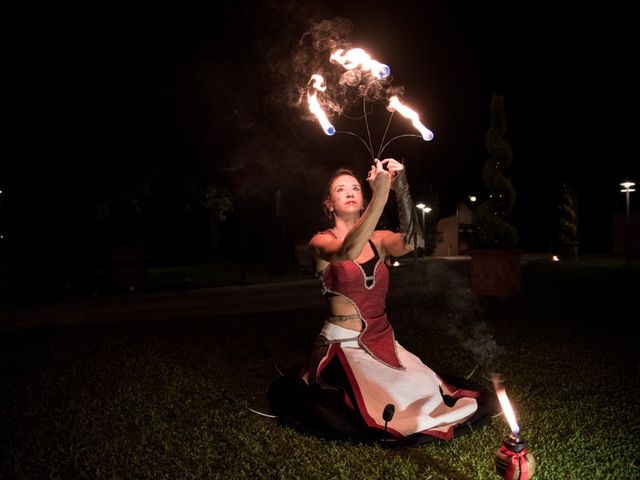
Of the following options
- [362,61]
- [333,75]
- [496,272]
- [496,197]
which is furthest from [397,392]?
[496,197]

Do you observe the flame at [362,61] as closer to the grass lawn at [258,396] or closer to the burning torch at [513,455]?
the burning torch at [513,455]

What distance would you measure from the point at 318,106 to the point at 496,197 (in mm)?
10180

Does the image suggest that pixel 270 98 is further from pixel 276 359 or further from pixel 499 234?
pixel 276 359

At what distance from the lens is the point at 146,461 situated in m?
3.97

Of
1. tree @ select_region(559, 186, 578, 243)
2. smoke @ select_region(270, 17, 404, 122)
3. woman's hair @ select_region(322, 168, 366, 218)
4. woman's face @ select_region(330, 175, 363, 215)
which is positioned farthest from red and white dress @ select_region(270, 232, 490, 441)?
tree @ select_region(559, 186, 578, 243)

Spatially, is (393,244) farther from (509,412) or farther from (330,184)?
(509,412)

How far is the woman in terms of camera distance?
153 inches

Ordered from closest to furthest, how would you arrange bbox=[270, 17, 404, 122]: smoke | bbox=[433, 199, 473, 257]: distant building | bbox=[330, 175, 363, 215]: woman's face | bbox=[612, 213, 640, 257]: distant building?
bbox=[330, 175, 363, 215]: woman's face
bbox=[270, 17, 404, 122]: smoke
bbox=[612, 213, 640, 257]: distant building
bbox=[433, 199, 473, 257]: distant building

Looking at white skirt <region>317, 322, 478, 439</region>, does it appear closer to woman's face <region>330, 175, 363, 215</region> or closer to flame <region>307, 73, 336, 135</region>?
woman's face <region>330, 175, 363, 215</region>

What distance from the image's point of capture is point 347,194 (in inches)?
165

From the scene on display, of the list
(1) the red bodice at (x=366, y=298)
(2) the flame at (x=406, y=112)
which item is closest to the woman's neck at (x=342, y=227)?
(1) the red bodice at (x=366, y=298)

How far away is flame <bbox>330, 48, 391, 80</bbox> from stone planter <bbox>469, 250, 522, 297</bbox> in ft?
29.5

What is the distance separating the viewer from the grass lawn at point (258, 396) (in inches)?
151

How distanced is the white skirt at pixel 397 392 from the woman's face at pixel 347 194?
87 centimetres
